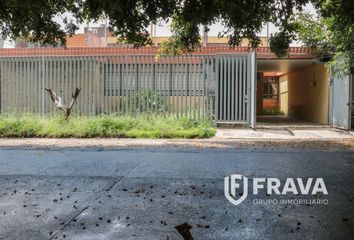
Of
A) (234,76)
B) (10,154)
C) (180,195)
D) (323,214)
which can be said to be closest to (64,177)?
(180,195)

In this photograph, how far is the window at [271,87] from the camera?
31.5m

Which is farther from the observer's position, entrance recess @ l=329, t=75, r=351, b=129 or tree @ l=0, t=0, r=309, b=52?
entrance recess @ l=329, t=75, r=351, b=129

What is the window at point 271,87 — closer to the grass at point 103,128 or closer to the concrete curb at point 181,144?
the grass at point 103,128

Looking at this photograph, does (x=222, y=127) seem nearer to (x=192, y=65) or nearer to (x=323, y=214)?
(x=192, y=65)

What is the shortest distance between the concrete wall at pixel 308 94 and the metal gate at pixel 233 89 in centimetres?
405

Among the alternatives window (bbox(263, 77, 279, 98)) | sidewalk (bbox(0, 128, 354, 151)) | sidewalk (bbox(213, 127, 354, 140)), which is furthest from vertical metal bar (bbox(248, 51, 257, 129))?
window (bbox(263, 77, 279, 98))

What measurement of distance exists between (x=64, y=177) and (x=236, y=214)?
303 cm

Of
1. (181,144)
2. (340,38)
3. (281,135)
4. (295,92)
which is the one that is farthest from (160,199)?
(295,92)

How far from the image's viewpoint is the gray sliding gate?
14500mm

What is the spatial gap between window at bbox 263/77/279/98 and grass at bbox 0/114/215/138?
62.9ft

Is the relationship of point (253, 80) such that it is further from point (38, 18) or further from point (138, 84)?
point (38, 18)

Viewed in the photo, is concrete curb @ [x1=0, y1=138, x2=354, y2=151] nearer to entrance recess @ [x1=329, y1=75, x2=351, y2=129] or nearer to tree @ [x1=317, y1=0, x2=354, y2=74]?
tree @ [x1=317, y1=0, x2=354, y2=74]

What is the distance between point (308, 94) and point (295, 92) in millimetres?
4229

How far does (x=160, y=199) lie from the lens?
185 inches
